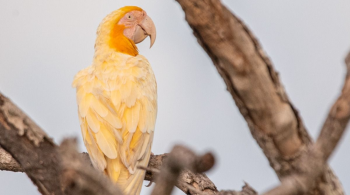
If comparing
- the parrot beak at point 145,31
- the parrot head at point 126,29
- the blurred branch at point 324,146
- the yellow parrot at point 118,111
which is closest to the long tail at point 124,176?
the yellow parrot at point 118,111

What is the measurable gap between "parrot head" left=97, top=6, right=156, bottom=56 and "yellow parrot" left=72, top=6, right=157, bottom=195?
0.28 feet

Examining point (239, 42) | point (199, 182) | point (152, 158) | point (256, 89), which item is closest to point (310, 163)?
point (256, 89)

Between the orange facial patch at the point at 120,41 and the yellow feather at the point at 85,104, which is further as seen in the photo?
the orange facial patch at the point at 120,41

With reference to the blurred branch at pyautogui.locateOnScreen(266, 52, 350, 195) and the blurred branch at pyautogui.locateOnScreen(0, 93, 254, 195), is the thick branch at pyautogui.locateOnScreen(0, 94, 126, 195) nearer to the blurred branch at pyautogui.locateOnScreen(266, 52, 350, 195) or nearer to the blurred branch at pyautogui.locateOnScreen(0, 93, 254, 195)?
the blurred branch at pyautogui.locateOnScreen(0, 93, 254, 195)

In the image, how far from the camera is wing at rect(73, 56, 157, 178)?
19.5 feet

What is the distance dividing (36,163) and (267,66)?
155cm

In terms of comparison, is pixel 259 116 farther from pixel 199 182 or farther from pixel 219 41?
pixel 199 182

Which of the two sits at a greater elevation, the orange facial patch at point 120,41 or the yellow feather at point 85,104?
the orange facial patch at point 120,41

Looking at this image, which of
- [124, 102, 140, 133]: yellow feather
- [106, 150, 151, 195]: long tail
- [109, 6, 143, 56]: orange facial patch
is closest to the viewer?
[106, 150, 151, 195]: long tail

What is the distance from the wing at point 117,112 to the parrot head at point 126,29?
0.76m

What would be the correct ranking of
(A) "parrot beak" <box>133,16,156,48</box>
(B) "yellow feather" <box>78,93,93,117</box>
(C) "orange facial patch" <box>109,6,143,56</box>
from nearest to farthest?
(B) "yellow feather" <box>78,93,93,117</box>
(C) "orange facial patch" <box>109,6,143,56</box>
(A) "parrot beak" <box>133,16,156,48</box>

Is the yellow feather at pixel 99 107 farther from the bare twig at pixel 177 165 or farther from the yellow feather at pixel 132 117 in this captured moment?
the bare twig at pixel 177 165

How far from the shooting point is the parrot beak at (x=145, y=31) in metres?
8.30

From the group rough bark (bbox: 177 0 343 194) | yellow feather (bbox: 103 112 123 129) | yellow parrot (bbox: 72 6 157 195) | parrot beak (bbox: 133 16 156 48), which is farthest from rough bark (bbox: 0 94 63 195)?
parrot beak (bbox: 133 16 156 48)
